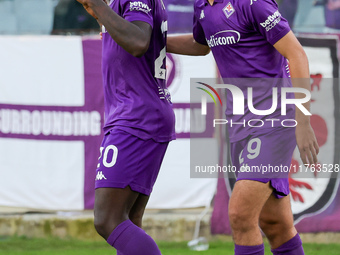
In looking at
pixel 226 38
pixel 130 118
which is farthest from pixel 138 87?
pixel 226 38

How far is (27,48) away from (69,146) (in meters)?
1.16

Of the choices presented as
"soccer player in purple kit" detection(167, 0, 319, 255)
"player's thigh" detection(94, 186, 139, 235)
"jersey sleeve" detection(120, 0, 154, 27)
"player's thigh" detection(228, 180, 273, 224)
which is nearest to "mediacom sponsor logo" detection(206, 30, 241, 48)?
"soccer player in purple kit" detection(167, 0, 319, 255)

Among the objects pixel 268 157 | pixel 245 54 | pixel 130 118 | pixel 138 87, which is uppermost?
pixel 245 54

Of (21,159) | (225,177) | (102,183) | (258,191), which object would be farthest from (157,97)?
(21,159)

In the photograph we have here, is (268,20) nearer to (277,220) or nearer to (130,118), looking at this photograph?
(130,118)

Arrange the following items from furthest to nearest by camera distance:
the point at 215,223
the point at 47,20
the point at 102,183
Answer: the point at 47,20, the point at 215,223, the point at 102,183

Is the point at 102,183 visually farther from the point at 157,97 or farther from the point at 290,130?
the point at 290,130

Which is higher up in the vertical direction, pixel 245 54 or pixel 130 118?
pixel 245 54

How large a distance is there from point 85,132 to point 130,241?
11.1 ft

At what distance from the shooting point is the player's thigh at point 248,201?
3.70 metres

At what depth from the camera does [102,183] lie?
3.45 meters

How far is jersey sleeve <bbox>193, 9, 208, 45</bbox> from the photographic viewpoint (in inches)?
167

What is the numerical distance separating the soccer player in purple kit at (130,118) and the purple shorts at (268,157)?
486 millimetres

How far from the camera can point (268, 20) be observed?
3.66 metres
